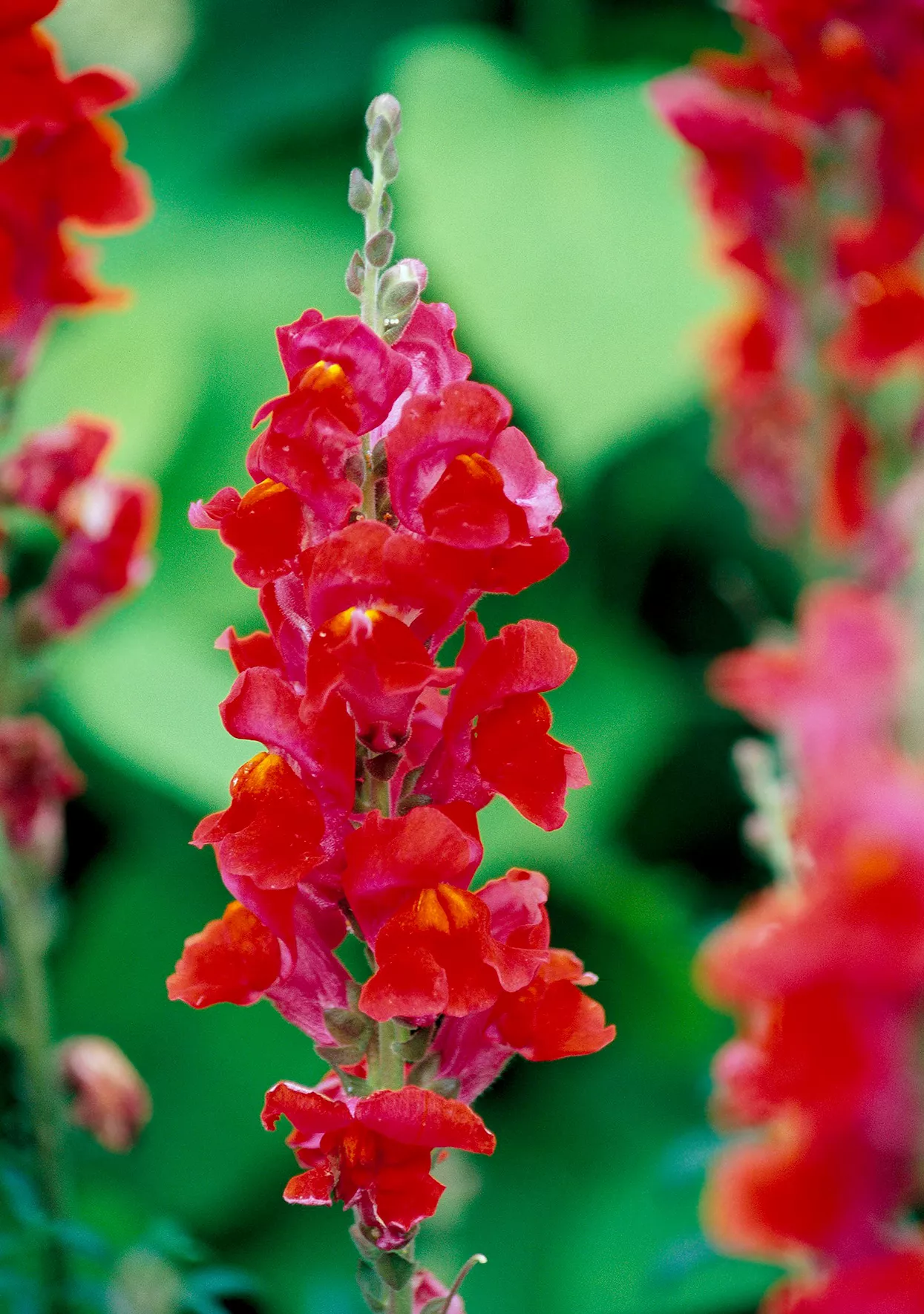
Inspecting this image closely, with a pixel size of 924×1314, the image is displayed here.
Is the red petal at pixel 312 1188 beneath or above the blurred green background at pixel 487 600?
beneath

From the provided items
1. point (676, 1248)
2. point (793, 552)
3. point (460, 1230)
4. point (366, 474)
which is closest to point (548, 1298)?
point (460, 1230)

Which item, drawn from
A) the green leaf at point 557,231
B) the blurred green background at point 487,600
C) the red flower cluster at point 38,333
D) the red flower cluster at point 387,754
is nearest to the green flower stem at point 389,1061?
the red flower cluster at point 387,754

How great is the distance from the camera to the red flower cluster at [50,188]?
0.47 meters

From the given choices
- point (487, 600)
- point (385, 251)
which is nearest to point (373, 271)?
point (385, 251)

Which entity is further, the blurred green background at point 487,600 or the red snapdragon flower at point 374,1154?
the blurred green background at point 487,600

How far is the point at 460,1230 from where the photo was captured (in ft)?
3.16

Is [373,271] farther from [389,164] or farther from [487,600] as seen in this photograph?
[487,600]

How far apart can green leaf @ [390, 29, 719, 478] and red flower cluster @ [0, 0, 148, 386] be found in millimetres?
644

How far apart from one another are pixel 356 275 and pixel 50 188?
263 mm

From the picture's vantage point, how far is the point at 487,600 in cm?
123

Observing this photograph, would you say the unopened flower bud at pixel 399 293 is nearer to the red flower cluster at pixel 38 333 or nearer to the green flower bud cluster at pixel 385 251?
the green flower bud cluster at pixel 385 251

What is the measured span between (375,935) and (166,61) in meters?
1.35

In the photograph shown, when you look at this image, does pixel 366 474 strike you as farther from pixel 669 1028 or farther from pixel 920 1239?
pixel 669 1028

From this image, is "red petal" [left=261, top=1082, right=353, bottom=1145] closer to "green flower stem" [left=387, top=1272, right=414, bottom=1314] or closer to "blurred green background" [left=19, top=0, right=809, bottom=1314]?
"green flower stem" [left=387, top=1272, right=414, bottom=1314]
